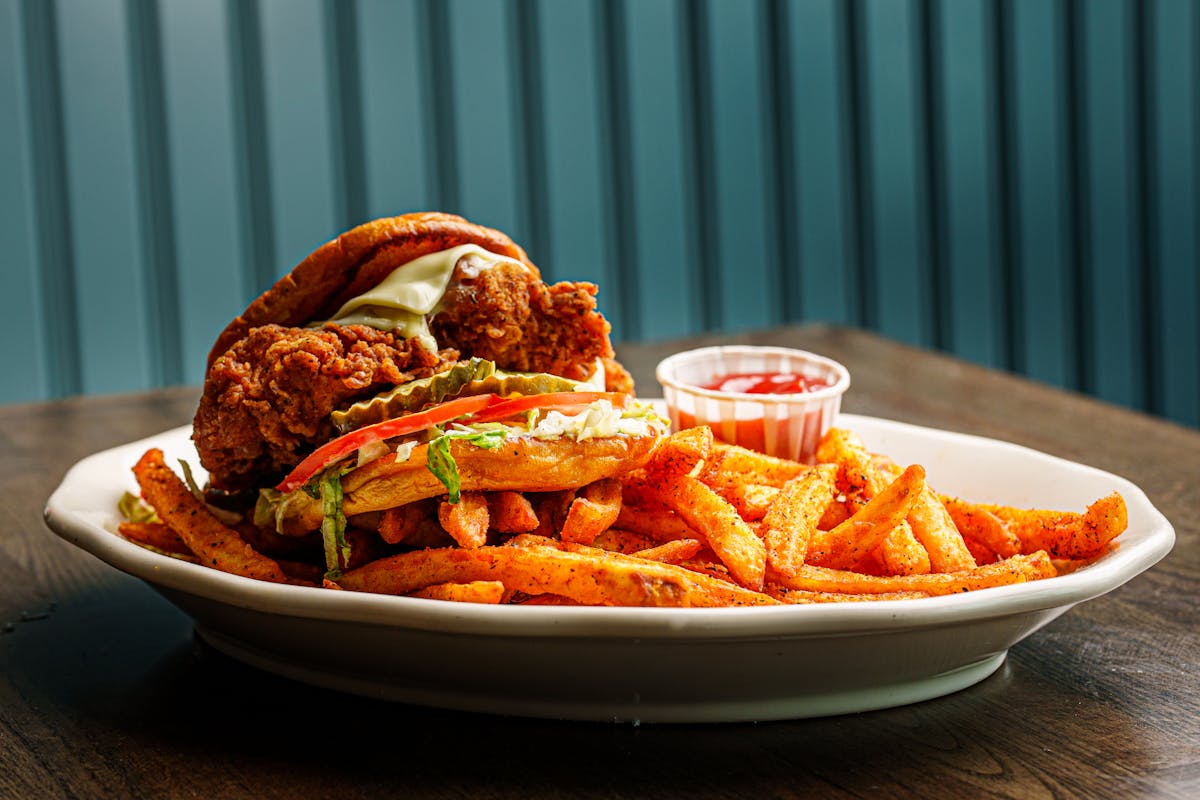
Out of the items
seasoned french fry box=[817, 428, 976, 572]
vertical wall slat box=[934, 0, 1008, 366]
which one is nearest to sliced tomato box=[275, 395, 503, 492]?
seasoned french fry box=[817, 428, 976, 572]

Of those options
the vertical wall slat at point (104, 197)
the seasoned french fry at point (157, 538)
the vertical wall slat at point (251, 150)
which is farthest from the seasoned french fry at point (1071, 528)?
the vertical wall slat at point (104, 197)

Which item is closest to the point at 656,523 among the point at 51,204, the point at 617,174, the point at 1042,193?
the point at 51,204

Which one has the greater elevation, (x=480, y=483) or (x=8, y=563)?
(x=480, y=483)

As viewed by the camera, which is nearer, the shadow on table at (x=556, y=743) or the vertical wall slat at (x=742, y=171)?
the shadow on table at (x=556, y=743)

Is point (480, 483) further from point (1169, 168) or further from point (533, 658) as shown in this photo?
point (1169, 168)

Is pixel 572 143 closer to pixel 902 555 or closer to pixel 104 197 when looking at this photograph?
pixel 104 197

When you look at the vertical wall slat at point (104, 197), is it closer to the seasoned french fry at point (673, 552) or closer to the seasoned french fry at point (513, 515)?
the seasoned french fry at point (513, 515)

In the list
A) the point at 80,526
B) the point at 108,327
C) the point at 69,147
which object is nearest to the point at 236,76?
the point at 69,147
